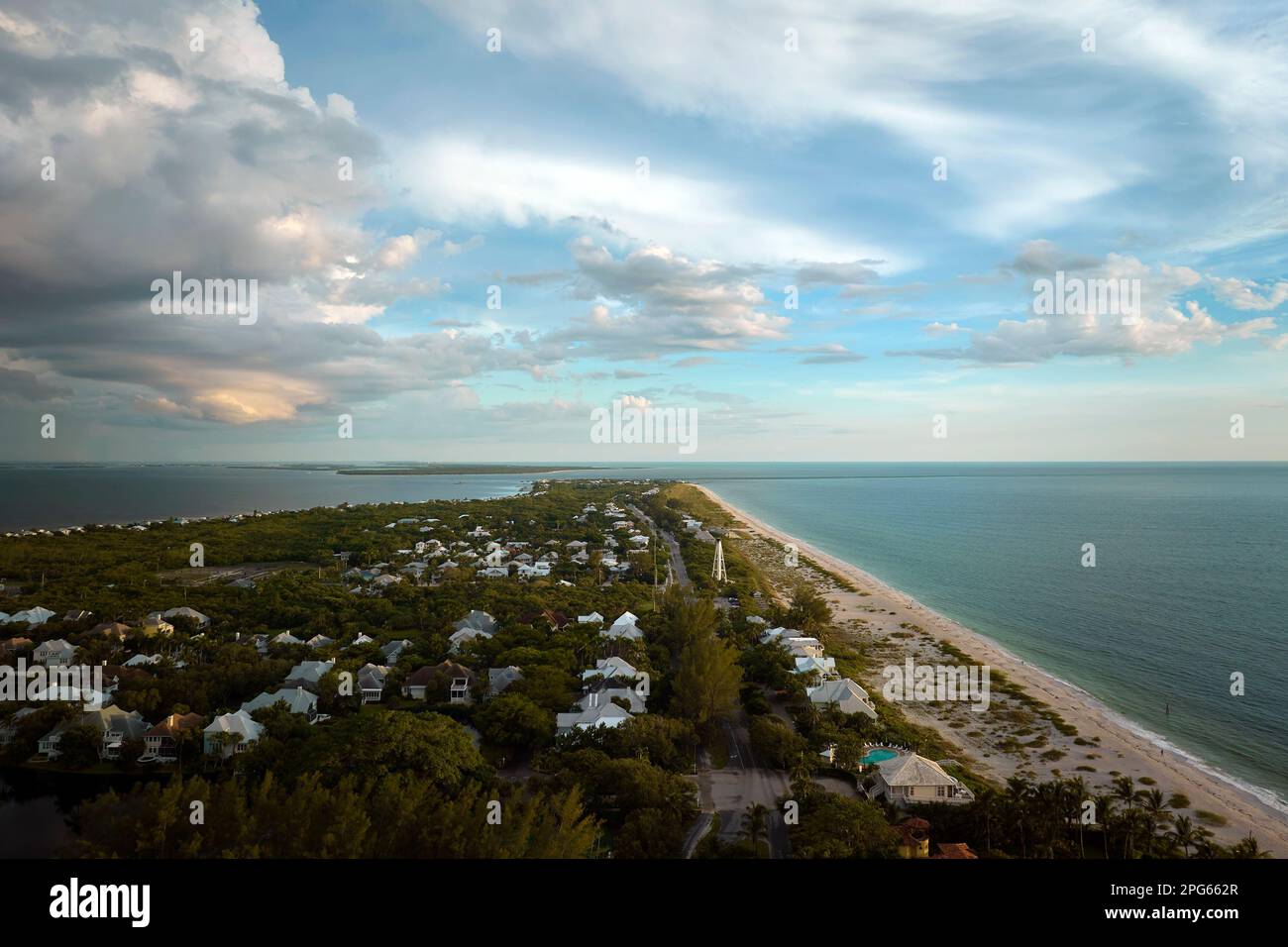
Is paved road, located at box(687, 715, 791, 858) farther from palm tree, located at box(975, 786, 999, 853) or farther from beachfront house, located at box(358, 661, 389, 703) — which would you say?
beachfront house, located at box(358, 661, 389, 703)

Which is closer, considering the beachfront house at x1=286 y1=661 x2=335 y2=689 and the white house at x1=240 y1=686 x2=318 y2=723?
the white house at x1=240 y1=686 x2=318 y2=723

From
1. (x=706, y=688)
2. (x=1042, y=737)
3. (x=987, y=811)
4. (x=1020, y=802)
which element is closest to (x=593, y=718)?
(x=706, y=688)

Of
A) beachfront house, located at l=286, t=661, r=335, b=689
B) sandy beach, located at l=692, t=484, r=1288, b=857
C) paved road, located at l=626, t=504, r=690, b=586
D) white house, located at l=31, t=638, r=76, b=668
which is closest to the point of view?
sandy beach, located at l=692, t=484, r=1288, b=857

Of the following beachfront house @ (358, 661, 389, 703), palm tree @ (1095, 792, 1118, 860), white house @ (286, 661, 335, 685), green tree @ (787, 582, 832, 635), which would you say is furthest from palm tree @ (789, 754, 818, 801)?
white house @ (286, 661, 335, 685)

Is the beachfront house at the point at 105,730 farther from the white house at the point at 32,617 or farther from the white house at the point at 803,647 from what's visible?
the white house at the point at 803,647

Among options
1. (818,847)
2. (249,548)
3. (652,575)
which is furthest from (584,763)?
(249,548)

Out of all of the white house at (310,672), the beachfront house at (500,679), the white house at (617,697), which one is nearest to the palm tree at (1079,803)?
the white house at (617,697)
